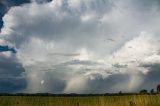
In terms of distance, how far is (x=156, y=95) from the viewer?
68.9 meters

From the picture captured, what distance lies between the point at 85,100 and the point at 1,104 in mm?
15481

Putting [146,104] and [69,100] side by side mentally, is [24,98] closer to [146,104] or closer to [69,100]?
[69,100]

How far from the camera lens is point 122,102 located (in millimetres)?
62844

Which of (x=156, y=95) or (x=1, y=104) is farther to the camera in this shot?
(x=156, y=95)

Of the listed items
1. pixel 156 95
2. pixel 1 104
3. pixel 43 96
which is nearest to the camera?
pixel 1 104

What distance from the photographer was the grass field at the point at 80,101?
59781 millimetres

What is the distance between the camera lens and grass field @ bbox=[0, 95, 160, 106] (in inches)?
2354

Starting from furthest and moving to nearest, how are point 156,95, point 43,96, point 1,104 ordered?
point 156,95 → point 43,96 → point 1,104

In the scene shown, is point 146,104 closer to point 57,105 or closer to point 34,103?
point 57,105

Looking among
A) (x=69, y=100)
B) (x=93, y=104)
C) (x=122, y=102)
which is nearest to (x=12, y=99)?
(x=69, y=100)

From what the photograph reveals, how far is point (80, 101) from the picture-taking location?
211 feet

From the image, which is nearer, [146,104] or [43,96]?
[146,104]

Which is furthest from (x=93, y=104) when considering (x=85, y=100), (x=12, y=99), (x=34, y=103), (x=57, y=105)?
(x=12, y=99)

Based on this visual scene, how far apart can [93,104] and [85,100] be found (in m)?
2.64
